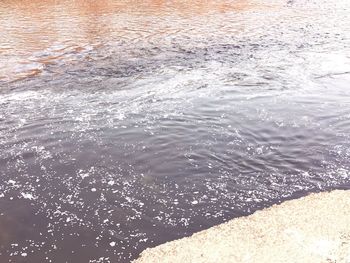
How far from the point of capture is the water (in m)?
5.09

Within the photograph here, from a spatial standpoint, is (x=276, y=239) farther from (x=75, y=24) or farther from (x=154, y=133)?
(x=75, y=24)

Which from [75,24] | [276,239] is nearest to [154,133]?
[276,239]

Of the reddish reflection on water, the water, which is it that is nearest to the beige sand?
the water

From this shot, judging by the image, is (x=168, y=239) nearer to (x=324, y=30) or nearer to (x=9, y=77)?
(x=9, y=77)

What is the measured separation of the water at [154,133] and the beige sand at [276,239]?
256 millimetres

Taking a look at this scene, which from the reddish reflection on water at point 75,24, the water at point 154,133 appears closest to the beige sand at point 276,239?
the water at point 154,133

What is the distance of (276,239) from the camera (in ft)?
14.9

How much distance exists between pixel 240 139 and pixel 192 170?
151 cm

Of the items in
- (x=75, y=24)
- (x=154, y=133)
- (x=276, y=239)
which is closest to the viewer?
(x=276, y=239)

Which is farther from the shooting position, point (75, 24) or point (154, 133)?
point (75, 24)

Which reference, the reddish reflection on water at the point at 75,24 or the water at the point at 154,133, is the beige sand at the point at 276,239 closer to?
the water at the point at 154,133

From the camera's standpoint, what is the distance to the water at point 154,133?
200 inches

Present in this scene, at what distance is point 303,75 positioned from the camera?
10945 mm

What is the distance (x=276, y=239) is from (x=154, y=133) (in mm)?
3739
